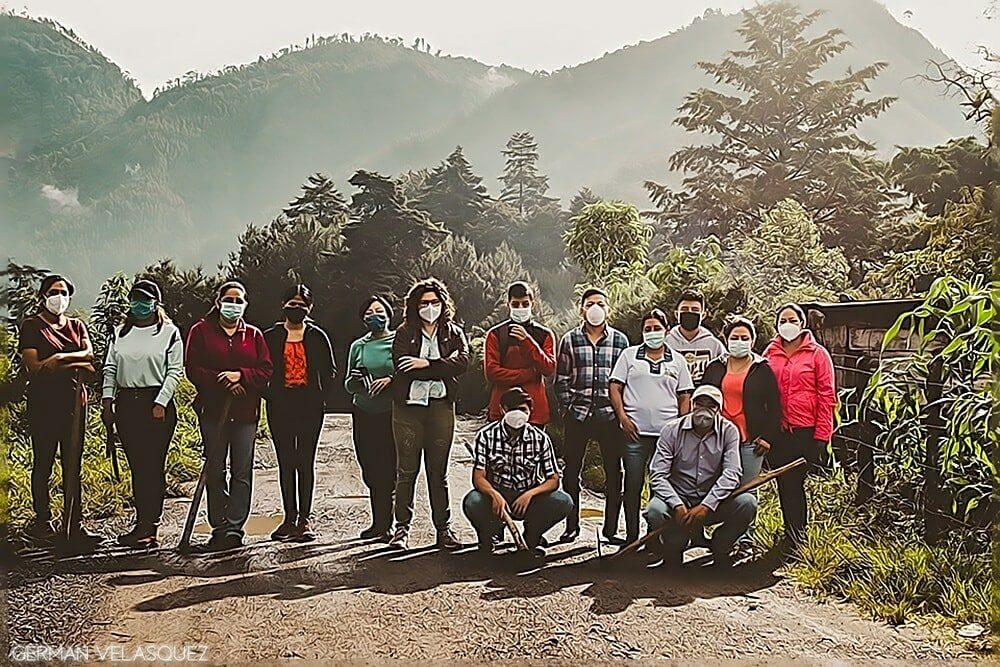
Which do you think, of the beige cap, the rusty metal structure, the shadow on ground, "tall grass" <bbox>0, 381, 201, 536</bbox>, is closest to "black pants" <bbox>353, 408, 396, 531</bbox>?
the shadow on ground

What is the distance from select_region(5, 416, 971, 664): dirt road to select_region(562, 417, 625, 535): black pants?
2.8 inches

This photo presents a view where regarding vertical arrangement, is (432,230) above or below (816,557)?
above

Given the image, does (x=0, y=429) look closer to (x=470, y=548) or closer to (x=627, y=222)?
(x=470, y=548)

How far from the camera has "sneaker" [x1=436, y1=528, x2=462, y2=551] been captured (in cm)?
356

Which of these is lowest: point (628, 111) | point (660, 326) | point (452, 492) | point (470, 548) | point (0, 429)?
point (470, 548)

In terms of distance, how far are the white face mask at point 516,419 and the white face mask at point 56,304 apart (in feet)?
5.87

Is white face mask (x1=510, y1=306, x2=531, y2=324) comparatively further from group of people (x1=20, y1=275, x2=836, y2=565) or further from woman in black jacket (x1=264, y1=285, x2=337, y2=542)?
woman in black jacket (x1=264, y1=285, x2=337, y2=542)

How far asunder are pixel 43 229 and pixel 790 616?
11.1 feet

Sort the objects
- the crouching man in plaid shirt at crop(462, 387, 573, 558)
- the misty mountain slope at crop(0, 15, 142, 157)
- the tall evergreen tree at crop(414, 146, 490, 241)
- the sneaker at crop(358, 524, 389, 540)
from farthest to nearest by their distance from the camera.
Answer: the tall evergreen tree at crop(414, 146, 490, 241), the misty mountain slope at crop(0, 15, 142, 157), the sneaker at crop(358, 524, 389, 540), the crouching man in plaid shirt at crop(462, 387, 573, 558)

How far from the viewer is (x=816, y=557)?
11.6ft

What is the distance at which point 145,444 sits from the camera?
3535 mm

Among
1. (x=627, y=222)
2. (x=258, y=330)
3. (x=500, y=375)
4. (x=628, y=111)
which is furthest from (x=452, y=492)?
(x=628, y=111)

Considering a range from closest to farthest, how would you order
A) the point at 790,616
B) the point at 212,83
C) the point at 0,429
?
the point at 790,616
the point at 0,429
the point at 212,83

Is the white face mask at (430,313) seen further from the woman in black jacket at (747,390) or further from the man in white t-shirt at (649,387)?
the woman in black jacket at (747,390)
